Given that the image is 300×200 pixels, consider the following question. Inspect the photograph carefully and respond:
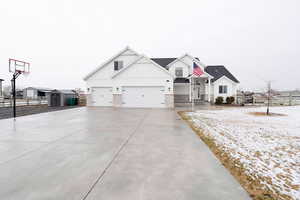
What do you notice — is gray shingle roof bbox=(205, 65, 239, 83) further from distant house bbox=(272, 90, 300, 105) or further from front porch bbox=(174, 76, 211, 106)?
distant house bbox=(272, 90, 300, 105)

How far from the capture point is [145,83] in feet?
50.2

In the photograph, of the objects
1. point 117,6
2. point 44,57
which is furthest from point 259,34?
point 44,57

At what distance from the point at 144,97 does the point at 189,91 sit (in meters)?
Result: 7.01

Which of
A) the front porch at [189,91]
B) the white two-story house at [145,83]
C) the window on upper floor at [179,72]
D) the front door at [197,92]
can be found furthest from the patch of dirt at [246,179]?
the front door at [197,92]

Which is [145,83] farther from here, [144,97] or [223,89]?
[223,89]

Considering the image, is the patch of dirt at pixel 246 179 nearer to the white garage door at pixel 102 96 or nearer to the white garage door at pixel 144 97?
the white garage door at pixel 144 97

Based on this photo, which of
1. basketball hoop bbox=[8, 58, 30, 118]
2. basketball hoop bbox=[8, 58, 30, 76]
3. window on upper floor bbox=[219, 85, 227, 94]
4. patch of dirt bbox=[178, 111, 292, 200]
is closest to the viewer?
patch of dirt bbox=[178, 111, 292, 200]

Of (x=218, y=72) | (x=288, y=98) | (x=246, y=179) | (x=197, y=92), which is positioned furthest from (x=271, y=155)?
(x=288, y=98)

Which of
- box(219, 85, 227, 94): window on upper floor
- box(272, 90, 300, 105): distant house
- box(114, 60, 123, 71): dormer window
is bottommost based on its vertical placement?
box(272, 90, 300, 105): distant house

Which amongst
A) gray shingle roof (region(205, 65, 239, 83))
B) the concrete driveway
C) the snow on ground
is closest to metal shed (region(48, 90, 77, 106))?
the concrete driveway

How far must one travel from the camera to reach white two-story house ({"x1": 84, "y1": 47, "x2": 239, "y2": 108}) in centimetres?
1521

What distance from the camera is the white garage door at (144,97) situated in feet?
50.1

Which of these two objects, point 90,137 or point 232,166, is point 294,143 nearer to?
point 232,166

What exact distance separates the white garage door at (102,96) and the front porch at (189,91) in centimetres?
903
